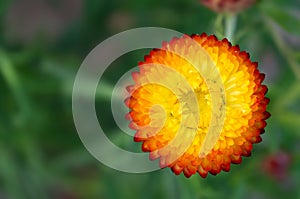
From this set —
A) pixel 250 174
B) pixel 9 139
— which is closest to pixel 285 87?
pixel 250 174

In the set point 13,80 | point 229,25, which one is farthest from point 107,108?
point 229,25

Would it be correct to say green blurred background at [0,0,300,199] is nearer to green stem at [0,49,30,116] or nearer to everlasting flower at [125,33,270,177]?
green stem at [0,49,30,116]

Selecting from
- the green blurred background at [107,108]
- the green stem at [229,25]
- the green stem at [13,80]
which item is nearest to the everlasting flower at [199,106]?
the green stem at [229,25]

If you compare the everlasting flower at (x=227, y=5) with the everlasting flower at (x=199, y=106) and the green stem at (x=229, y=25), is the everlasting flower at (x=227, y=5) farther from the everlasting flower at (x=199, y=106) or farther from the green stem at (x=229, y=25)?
the everlasting flower at (x=199, y=106)

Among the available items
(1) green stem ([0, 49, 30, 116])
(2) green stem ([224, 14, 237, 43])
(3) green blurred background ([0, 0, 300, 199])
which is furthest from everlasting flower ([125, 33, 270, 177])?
(1) green stem ([0, 49, 30, 116])

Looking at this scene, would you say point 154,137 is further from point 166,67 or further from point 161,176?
point 161,176
